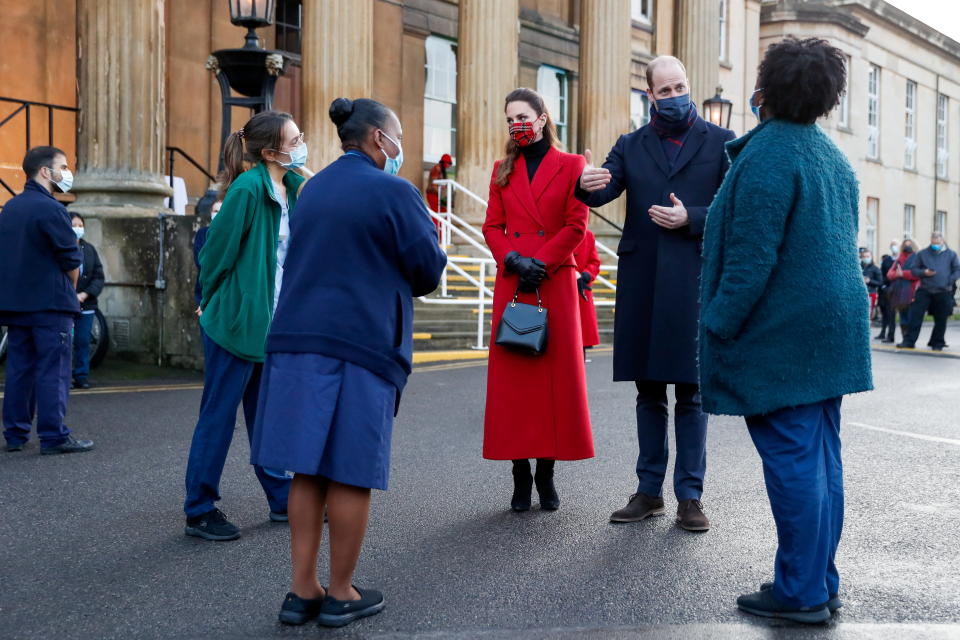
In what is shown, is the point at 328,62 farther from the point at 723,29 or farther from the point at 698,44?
the point at 723,29

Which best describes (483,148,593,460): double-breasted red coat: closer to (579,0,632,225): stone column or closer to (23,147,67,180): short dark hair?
(23,147,67,180): short dark hair

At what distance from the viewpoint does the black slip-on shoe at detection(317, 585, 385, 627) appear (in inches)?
141

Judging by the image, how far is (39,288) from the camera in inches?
275

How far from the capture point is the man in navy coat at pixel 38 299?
22.7 ft

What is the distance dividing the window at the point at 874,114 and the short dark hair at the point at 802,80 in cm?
3684

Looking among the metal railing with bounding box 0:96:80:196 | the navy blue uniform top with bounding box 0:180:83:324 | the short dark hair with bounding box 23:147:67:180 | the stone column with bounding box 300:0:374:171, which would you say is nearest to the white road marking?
the navy blue uniform top with bounding box 0:180:83:324

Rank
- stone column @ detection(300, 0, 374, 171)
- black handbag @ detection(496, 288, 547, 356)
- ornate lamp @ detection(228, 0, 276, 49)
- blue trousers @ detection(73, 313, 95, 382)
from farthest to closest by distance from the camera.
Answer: stone column @ detection(300, 0, 374, 171) < ornate lamp @ detection(228, 0, 276, 49) < blue trousers @ detection(73, 313, 95, 382) < black handbag @ detection(496, 288, 547, 356)

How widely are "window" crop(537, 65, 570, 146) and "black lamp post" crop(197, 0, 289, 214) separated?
1399cm

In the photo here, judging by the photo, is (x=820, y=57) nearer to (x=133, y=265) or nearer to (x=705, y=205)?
(x=705, y=205)

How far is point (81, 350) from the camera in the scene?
10.1 m

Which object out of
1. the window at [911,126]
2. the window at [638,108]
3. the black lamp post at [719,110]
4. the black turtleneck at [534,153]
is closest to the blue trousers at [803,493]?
the black turtleneck at [534,153]

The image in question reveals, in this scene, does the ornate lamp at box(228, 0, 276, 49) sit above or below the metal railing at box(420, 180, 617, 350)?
above

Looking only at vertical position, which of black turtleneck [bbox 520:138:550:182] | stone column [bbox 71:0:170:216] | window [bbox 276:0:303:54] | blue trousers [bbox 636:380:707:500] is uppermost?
window [bbox 276:0:303:54]

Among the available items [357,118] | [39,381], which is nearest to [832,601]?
[357,118]
